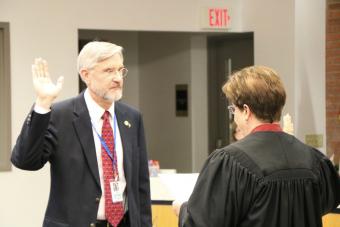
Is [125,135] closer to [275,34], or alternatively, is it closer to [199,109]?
[275,34]

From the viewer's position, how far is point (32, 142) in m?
2.46

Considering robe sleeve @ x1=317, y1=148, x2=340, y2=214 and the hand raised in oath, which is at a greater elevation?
the hand raised in oath

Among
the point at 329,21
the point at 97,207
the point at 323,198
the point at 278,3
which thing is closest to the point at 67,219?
the point at 97,207

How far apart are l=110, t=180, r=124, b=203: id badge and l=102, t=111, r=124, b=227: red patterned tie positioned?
14 mm

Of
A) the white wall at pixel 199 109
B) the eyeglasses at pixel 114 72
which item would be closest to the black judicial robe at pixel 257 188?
the eyeglasses at pixel 114 72

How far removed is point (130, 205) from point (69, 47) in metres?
3.68

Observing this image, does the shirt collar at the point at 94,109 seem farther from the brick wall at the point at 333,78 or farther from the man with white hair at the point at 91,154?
the brick wall at the point at 333,78

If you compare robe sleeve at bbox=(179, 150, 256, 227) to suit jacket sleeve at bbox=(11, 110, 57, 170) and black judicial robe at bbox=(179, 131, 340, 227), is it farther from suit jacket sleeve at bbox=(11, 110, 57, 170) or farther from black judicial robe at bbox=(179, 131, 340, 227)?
suit jacket sleeve at bbox=(11, 110, 57, 170)

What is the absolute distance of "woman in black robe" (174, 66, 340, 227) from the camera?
206 cm

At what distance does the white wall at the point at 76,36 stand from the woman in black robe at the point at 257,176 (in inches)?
161

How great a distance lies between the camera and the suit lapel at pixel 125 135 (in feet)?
9.04

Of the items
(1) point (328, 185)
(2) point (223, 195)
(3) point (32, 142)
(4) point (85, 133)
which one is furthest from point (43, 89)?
(1) point (328, 185)

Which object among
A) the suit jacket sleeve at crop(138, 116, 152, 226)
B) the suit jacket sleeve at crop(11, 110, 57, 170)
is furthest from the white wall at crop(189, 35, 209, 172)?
the suit jacket sleeve at crop(11, 110, 57, 170)

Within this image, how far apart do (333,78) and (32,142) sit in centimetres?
478
